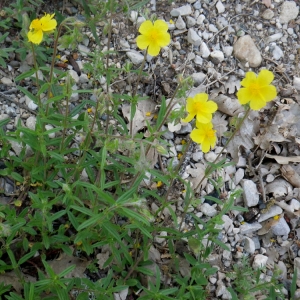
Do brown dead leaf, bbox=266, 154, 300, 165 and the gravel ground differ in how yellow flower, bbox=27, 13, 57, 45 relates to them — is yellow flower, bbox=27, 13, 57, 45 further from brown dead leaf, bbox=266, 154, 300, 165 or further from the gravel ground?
brown dead leaf, bbox=266, 154, 300, 165

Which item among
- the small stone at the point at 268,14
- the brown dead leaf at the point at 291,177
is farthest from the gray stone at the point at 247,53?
the brown dead leaf at the point at 291,177

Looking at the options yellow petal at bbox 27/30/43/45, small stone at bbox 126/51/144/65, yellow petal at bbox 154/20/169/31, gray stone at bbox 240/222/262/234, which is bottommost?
gray stone at bbox 240/222/262/234

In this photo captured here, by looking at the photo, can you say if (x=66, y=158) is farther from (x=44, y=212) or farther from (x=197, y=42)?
(x=197, y=42)

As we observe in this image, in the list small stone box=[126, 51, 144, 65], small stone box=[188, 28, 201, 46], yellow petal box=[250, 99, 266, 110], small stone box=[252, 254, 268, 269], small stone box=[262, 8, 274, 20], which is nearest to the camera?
yellow petal box=[250, 99, 266, 110]

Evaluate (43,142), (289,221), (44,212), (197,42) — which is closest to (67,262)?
(44,212)

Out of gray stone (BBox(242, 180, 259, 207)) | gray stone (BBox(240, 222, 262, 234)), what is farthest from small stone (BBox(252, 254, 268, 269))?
gray stone (BBox(242, 180, 259, 207))

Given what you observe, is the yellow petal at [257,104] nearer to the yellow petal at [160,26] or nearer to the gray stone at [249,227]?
the yellow petal at [160,26]
